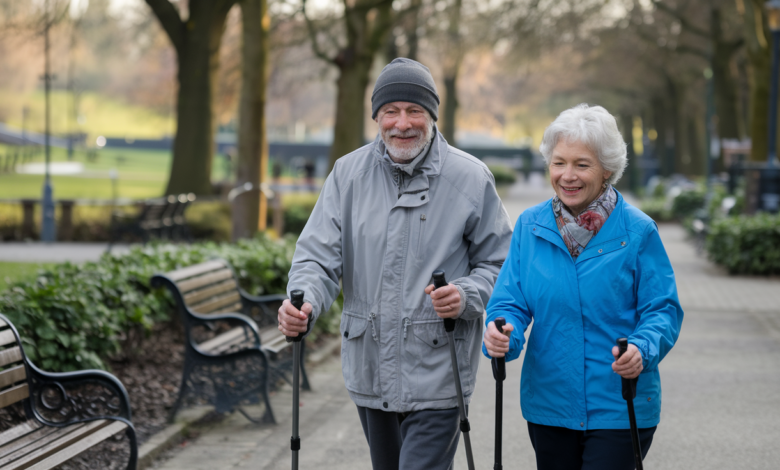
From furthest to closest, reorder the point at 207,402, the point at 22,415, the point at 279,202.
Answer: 1. the point at 279,202
2. the point at 207,402
3. the point at 22,415

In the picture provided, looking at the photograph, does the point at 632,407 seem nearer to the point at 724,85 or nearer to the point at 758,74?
the point at 758,74

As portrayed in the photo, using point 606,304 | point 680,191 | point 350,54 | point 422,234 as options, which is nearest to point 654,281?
point 606,304

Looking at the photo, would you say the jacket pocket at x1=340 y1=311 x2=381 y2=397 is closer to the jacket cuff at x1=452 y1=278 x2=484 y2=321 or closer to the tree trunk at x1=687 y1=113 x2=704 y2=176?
the jacket cuff at x1=452 y1=278 x2=484 y2=321

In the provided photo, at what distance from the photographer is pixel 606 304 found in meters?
3.04

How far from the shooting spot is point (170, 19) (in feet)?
62.5

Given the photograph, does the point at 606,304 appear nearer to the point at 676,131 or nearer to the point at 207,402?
the point at 207,402

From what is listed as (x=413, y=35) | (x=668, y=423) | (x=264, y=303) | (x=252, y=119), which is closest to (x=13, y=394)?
(x=264, y=303)

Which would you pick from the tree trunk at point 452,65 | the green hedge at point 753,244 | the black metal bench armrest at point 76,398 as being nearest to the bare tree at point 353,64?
the tree trunk at point 452,65

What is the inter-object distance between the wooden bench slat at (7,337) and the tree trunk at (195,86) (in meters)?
15.4

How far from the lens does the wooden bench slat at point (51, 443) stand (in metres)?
3.89

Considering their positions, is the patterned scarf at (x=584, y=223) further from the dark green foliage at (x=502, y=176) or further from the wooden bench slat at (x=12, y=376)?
the dark green foliage at (x=502, y=176)

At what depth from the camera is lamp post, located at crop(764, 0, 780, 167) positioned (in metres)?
16.1

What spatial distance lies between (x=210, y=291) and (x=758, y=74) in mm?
16041

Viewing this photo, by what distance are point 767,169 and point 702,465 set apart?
12.4 m
